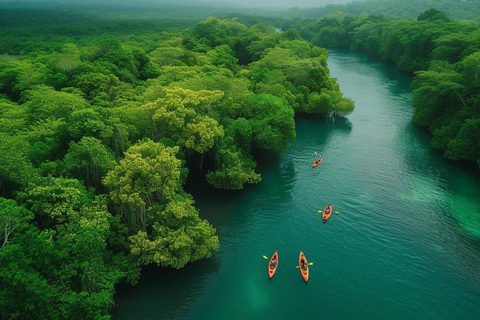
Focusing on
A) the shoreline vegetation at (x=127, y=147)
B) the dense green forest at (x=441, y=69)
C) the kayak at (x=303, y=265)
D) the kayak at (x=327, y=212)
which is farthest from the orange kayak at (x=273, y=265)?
the dense green forest at (x=441, y=69)

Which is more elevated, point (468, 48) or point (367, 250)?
point (468, 48)

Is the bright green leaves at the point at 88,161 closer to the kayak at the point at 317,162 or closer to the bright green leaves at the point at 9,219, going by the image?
the bright green leaves at the point at 9,219

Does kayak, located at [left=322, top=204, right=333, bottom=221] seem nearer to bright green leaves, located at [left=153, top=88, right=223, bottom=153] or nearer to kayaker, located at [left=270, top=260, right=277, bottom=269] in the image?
kayaker, located at [left=270, top=260, right=277, bottom=269]

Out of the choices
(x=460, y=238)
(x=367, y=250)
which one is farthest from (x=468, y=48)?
(x=367, y=250)

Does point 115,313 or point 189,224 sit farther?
point 189,224

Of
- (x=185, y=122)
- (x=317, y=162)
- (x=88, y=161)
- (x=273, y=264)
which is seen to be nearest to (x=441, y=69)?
(x=317, y=162)

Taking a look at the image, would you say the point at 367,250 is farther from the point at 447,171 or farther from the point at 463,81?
the point at 463,81
